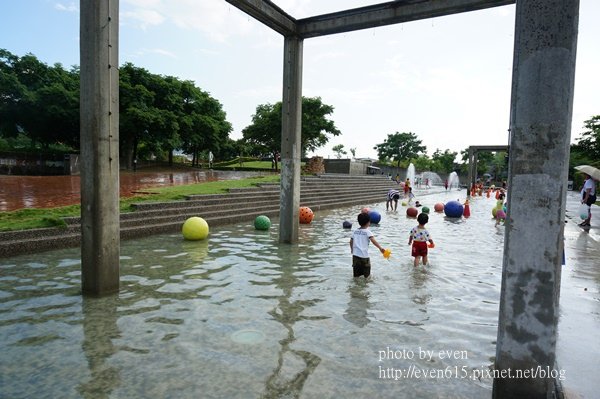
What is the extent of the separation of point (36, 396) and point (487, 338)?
4.71m

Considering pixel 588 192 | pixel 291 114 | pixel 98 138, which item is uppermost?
pixel 291 114

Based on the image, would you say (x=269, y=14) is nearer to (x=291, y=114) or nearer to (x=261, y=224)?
(x=291, y=114)

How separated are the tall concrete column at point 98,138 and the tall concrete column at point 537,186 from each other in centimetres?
514

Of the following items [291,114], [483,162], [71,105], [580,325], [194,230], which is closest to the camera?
[580,325]

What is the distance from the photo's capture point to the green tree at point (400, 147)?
9331 centimetres

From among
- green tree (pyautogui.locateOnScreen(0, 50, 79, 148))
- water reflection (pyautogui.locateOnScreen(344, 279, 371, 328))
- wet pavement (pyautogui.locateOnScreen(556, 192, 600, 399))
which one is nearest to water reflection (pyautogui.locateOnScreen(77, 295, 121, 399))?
water reflection (pyautogui.locateOnScreen(344, 279, 371, 328))

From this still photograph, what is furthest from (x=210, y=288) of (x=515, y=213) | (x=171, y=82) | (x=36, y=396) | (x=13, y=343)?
(x=171, y=82)

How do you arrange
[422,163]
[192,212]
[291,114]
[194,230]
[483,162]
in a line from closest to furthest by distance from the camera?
[291,114], [194,230], [192,212], [483,162], [422,163]

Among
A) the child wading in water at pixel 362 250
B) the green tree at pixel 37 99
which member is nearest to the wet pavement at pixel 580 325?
the child wading in water at pixel 362 250

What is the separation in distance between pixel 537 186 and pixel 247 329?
3464mm

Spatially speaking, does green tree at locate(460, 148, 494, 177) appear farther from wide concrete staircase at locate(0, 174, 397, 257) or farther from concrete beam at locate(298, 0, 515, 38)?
concrete beam at locate(298, 0, 515, 38)

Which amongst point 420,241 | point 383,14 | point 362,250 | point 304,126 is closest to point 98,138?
point 362,250

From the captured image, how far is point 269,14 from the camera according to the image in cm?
862

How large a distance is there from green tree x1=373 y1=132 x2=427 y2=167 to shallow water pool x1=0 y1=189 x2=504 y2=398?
89316 millimetres
